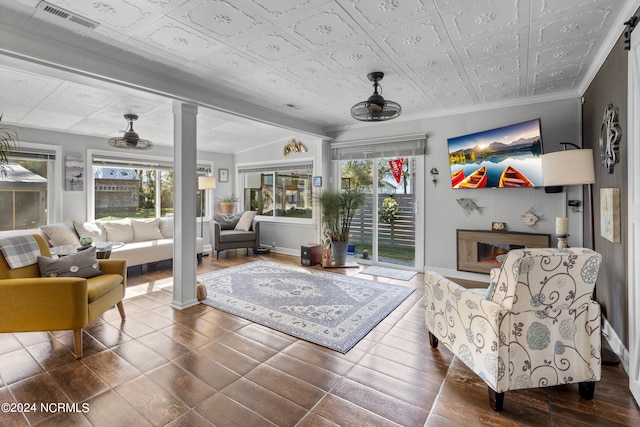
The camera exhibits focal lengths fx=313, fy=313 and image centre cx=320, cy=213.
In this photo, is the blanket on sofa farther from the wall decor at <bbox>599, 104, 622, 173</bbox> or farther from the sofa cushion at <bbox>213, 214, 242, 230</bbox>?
the wall decor at <bbox>599, 104, 622, 173</bbox>

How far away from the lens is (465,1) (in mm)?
2082

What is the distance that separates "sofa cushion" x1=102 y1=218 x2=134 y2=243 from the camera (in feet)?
16.8

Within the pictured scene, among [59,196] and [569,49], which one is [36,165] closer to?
[59,196]

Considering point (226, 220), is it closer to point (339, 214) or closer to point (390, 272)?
point (339, 214)

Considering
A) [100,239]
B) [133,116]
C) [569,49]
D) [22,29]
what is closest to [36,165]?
[100,239]

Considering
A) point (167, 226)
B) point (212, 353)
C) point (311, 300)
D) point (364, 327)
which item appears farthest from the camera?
point (167, 226)

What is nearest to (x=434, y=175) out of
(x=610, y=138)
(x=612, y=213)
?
(x=610, y=138)

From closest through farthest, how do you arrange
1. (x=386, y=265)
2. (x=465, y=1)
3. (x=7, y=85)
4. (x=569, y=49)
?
1. (x=465, y=1)
2. (x=569, y=49)
3. (x=7, y=85)
4. (x=386, y=265)

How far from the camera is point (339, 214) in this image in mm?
5516

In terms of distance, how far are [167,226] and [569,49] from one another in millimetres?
6148

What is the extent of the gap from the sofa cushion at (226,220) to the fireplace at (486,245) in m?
4.42

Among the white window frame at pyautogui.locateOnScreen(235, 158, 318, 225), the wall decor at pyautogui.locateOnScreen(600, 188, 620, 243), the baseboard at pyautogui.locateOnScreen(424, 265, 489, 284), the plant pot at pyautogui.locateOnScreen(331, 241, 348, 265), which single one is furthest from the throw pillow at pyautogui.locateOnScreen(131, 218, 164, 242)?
the wall decor at pyautogui.locateOnScreen(600, 188, 620, 243)

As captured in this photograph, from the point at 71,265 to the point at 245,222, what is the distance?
3.85m

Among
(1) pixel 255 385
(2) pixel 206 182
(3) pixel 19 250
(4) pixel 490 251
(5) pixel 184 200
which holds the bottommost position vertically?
(1) pixel 255 385
